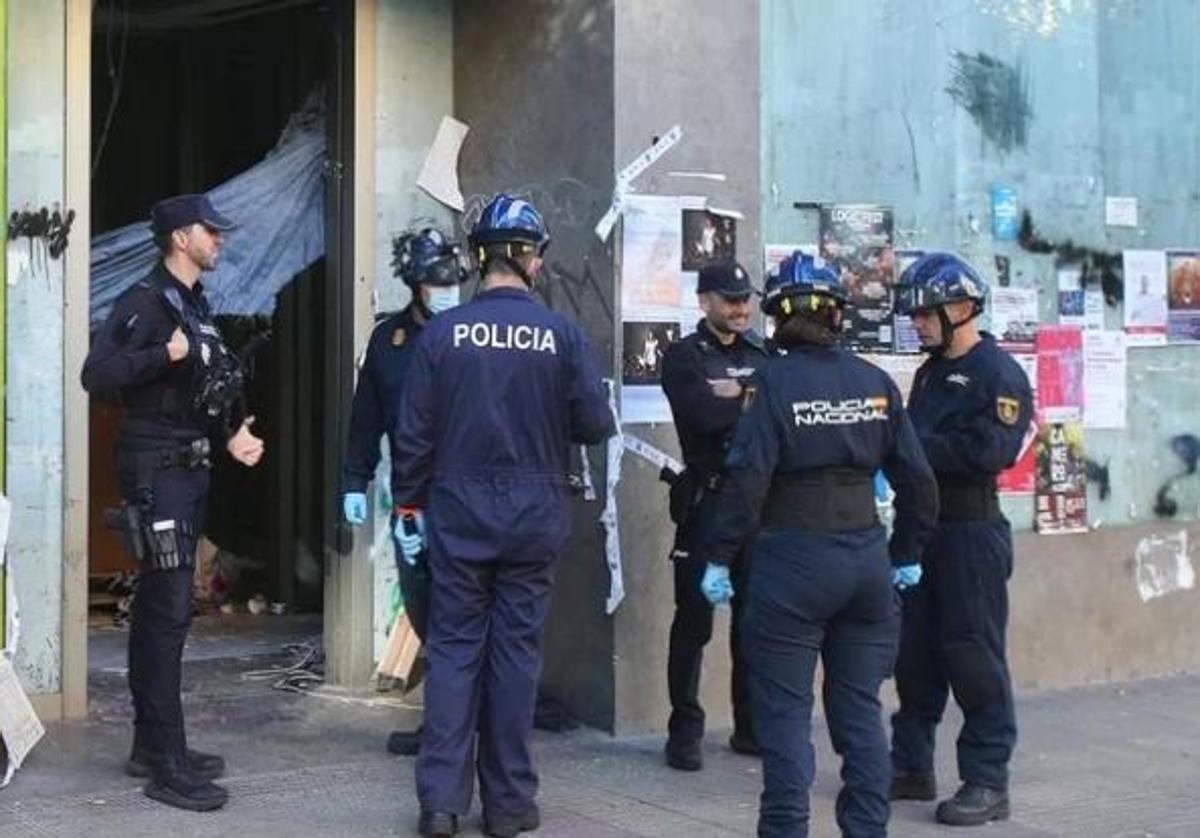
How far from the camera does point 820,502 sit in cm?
555

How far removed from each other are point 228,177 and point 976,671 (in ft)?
20.3

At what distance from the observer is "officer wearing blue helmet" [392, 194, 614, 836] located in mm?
5836

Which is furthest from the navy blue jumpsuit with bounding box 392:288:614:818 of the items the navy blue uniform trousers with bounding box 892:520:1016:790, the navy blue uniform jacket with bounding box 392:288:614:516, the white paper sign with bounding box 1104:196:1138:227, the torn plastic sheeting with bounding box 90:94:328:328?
the white paper sign with bounding box 1104:196:1138:227

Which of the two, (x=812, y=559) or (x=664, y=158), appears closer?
(x=812, y=559)

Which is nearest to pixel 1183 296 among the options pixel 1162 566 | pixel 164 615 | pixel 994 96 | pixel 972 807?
pixel 1162 566

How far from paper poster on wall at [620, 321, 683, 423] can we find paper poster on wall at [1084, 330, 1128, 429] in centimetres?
271

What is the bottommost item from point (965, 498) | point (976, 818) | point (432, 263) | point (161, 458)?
point (976, 818)

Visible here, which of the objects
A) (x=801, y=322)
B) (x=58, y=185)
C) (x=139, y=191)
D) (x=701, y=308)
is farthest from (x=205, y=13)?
(x=801, y=322)

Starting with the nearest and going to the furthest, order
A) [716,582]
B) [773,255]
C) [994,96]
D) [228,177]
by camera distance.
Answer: [716,582]
[773,255]
[994,96]
[228,177]

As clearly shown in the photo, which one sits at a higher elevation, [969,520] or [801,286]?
[801,286]

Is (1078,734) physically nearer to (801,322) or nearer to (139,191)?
(801,322)

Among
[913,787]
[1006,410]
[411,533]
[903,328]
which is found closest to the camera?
[411,533]

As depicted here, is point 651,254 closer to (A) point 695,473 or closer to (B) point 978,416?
(A) point 695,473

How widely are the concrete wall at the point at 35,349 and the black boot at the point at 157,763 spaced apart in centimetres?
93
